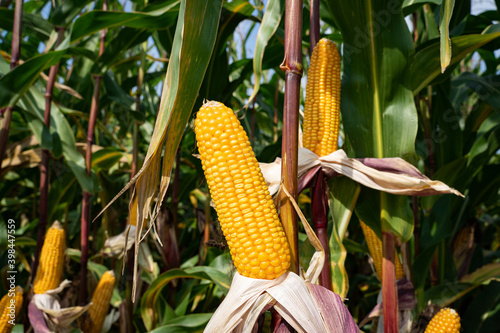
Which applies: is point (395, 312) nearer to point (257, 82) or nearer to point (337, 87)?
point (337, 87)

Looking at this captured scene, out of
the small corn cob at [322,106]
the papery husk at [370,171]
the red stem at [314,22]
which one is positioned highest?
the red stem at [314,22]

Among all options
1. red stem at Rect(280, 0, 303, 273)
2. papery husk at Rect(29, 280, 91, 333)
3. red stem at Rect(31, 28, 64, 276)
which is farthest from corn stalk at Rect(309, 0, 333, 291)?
red stem at Rect(31, 28, 64, 276)

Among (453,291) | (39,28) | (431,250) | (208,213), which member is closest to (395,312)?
(431,250)

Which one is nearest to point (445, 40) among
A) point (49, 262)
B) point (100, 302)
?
point (49, 262)

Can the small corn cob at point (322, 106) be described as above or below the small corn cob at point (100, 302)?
above

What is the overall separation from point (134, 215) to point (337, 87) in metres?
0.86

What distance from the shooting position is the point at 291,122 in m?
1.02

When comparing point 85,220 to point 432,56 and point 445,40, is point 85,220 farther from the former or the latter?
point 445,40

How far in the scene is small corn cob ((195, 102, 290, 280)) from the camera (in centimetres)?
96

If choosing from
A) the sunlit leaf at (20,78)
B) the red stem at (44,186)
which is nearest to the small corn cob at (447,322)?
the sunlit leaf at (20,78)

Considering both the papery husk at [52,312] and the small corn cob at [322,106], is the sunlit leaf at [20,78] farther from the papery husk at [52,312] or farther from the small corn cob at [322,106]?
→ the small corn cob at [322,106]

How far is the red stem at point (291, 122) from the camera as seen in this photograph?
1.01 meters

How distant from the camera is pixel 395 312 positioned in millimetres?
1515

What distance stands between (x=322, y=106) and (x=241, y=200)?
645mm
